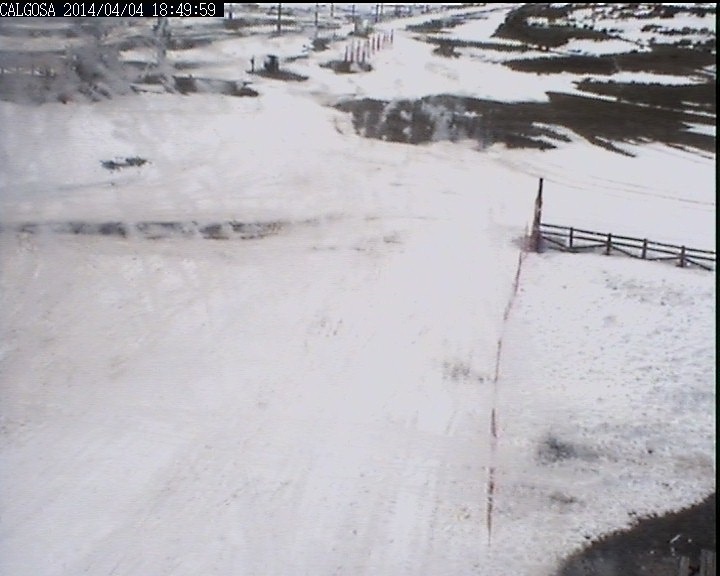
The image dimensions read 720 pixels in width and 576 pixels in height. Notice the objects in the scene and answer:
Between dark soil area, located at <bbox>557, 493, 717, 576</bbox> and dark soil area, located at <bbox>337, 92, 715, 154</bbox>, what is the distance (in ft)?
24.5

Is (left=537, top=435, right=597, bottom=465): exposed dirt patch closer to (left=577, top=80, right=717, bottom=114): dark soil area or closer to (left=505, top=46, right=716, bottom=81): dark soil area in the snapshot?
(left=577, top=80, right=717, bottom=114): dark soil area

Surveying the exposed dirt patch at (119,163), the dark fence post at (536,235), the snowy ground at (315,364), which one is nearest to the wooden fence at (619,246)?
the dark fence post at (536,235)

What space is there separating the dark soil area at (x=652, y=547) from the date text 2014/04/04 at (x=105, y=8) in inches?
201

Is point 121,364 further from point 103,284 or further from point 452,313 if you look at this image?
point 452,313

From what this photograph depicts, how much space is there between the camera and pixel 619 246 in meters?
8.13

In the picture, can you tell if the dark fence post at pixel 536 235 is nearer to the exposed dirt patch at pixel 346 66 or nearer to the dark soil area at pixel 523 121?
the dark soil area at pixel 523 121

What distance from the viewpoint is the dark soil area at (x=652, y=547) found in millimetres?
4016

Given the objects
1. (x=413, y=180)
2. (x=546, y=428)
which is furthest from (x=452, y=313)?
(x=413, y=180)

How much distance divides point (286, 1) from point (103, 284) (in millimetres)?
6359

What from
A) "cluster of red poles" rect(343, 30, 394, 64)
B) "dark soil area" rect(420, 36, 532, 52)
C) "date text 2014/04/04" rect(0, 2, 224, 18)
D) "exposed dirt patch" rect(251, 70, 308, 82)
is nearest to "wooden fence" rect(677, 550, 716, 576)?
"date text 2014/04/04" rect(0, 2, 224, 18)

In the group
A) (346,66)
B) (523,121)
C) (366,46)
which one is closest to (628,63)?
(523,121)

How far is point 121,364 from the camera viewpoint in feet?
18.0

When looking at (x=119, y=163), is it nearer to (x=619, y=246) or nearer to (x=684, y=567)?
(x=619, y=246)

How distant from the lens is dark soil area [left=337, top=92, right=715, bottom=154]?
10.9 metres
